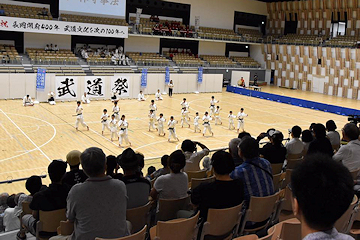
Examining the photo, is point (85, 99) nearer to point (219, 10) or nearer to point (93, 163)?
point (93, 163)

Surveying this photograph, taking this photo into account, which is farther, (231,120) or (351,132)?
(231,120)

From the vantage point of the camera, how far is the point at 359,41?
113ft

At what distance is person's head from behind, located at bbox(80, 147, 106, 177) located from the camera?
11.6 feet

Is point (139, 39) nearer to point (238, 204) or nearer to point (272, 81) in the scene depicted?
point (272, 81)

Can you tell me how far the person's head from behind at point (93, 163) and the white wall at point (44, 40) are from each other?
30145 mm

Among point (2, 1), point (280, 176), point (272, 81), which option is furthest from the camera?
point (272, 81)

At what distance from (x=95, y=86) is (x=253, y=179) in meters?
23.7

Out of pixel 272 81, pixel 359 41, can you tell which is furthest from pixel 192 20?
pixel 359 41

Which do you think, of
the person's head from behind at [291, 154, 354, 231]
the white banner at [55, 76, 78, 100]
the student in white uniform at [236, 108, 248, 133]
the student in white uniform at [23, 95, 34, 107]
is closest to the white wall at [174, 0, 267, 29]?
the white banner at [55, 76, 78, 100]

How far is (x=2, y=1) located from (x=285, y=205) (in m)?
30.9

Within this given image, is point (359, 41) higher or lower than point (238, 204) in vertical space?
higher

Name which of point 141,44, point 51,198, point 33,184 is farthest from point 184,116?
point 141,44

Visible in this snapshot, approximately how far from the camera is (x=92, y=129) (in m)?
18.4

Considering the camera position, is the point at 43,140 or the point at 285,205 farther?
the point at 43,140
